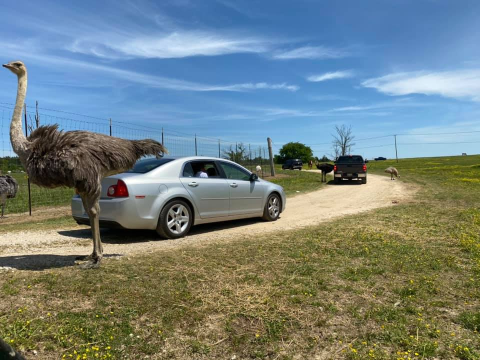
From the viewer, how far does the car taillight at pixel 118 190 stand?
20.5ft

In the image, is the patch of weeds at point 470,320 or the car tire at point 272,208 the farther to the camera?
the car tire at point 272,208

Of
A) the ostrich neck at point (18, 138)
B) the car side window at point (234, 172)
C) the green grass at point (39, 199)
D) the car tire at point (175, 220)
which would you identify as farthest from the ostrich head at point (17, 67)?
the green grass at point (39, 199)

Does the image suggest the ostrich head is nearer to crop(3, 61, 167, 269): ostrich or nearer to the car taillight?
crop(3, 61, 167, 269): ostrich

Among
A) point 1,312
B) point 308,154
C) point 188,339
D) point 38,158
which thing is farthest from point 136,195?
point 308,154

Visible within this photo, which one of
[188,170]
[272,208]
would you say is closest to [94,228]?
[188,170]

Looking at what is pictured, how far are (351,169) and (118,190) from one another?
17.7 metres

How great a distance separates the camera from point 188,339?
9.97 ft

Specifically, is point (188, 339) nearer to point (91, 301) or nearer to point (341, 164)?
point (91, 301)

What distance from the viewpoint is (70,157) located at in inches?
169

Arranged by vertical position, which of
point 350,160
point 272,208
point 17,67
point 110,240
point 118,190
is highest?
point 17,67

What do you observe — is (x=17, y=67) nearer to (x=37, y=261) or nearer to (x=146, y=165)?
(x=37, y=261)

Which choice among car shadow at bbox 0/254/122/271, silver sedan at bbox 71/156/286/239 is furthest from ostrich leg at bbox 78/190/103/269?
silver sedan at bbox 71/156/286/239

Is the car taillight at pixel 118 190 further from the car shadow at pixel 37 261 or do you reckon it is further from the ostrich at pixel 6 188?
the ostrich at pixel 6 188

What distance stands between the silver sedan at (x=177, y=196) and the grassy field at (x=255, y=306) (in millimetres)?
1199
